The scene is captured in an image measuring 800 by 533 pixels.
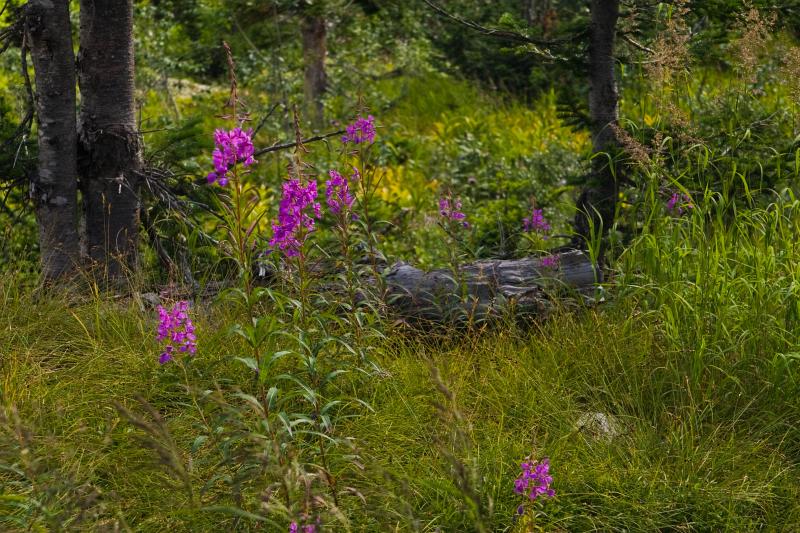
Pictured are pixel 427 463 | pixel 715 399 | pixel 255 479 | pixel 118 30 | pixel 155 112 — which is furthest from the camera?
pixel 155 112

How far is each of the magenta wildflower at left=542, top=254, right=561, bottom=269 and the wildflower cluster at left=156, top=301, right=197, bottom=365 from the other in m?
2.11

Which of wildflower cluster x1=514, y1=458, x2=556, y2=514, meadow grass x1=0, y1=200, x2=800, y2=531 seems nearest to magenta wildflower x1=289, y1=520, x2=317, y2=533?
meadow grass x1=0, y1=200, x2=800, y2=531

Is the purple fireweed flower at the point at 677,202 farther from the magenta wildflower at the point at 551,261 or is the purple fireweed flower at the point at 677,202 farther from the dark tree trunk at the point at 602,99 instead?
the magenta wildflower at the point at 551,261

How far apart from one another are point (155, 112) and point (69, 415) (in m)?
7.41

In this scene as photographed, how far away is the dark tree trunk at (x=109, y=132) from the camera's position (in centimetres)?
510

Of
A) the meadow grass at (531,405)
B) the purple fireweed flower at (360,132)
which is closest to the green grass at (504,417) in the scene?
the meadow grass at (531,405)

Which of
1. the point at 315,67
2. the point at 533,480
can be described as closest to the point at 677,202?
the point at 533,480

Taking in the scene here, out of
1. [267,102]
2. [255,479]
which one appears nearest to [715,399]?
[255,479]

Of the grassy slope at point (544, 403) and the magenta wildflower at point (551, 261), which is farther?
the magenta wildflower at point (551, 261)

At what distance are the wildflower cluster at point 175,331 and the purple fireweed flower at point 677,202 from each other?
2.48 meters

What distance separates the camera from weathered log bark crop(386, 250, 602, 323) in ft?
15.6

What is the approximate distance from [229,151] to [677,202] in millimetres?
2670

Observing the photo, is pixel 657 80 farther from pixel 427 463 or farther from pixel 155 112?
pixel 155 112

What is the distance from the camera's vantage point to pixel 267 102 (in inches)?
436
